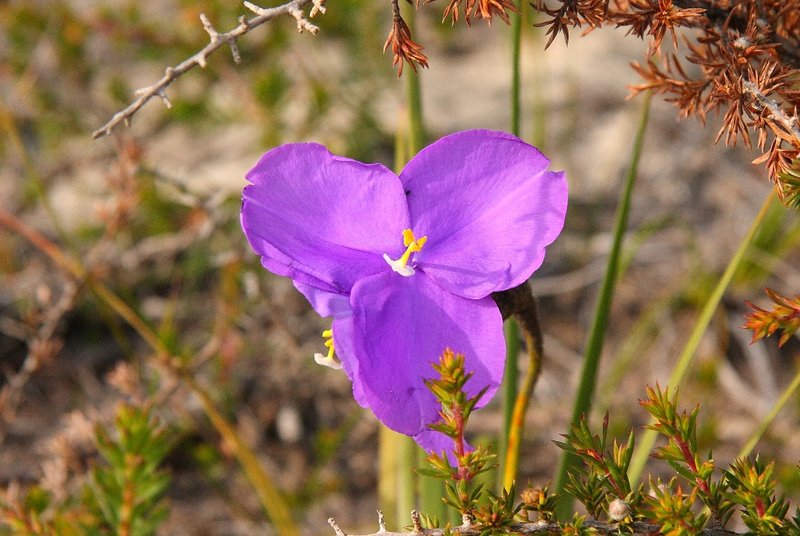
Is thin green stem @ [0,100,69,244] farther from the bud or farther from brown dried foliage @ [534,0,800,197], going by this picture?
the bud

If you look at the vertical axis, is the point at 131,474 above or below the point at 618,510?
below

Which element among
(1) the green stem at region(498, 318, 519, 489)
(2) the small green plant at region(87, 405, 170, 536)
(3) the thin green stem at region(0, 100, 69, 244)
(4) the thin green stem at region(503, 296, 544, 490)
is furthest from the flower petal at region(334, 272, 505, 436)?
(3) the thin green stem at region(0, 100, 69, 244)

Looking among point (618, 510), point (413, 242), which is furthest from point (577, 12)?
point (618, 510)

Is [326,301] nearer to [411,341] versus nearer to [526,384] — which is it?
[411,341]

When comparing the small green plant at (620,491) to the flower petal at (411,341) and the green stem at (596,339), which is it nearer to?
the flower petal at (411,341)

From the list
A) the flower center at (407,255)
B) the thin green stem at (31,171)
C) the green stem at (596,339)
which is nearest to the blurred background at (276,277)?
the thin green stem at (31,171)

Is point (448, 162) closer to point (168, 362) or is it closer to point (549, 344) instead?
point (168, 362)
